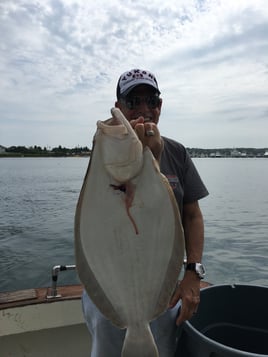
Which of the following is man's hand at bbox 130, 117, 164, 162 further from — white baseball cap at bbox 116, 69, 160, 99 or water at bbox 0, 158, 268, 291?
water at bbox 0, 158, 268, 291

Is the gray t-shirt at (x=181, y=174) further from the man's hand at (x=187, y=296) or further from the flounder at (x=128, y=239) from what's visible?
the flounder at (x=128, y=239)

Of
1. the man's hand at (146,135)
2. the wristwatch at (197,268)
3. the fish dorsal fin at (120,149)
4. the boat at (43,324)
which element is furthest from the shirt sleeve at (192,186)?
the boat at (43,324)

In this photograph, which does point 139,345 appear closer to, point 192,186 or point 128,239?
point 128,239

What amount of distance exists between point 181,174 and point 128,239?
86 cm

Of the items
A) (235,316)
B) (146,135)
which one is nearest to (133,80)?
(146,135)

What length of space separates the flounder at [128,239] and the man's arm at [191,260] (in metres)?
0.45

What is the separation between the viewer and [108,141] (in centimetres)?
136

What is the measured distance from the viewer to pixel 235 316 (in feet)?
8.50

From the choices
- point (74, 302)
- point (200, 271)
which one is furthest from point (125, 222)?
point (74, 302)

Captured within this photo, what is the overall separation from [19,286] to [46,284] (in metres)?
0.62

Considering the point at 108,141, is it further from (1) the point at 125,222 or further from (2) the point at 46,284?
(2) the point at 46,284

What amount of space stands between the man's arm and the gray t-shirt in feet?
0.22

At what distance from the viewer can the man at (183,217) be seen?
6.35ft

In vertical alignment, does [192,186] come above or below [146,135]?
below
